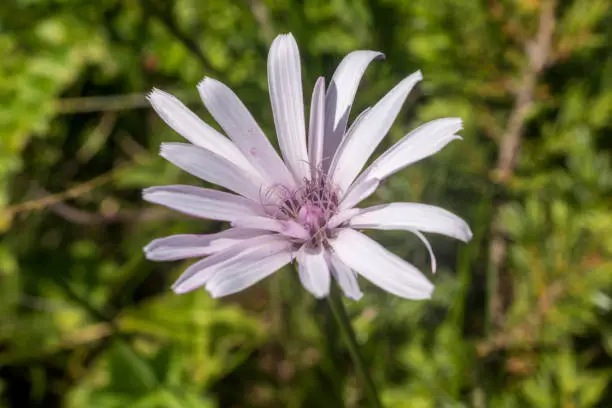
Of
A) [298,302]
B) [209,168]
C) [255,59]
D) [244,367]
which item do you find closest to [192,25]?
[255,59]

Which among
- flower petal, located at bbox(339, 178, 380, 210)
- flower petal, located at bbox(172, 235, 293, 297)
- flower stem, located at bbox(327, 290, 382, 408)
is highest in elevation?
flower petal, located at bbox(339, 178, 380, 210)

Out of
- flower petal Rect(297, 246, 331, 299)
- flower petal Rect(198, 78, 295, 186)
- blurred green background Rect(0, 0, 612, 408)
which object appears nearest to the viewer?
flower petal Rect(297, 246, 331, 299)

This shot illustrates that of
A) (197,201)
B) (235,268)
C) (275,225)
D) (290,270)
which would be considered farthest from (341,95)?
(290,270)

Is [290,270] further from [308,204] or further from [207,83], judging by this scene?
[207,83]

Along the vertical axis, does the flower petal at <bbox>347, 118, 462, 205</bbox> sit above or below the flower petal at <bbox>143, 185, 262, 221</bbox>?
below

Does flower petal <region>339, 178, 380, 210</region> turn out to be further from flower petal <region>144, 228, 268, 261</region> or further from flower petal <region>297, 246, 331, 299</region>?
flower petal <region>144, 228, 268, 261</region>

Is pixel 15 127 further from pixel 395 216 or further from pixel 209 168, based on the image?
pixel 395 216

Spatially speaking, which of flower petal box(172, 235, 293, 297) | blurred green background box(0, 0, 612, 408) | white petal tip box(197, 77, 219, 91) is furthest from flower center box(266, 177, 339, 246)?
blurred green background box(0, 0, 612, 408)
